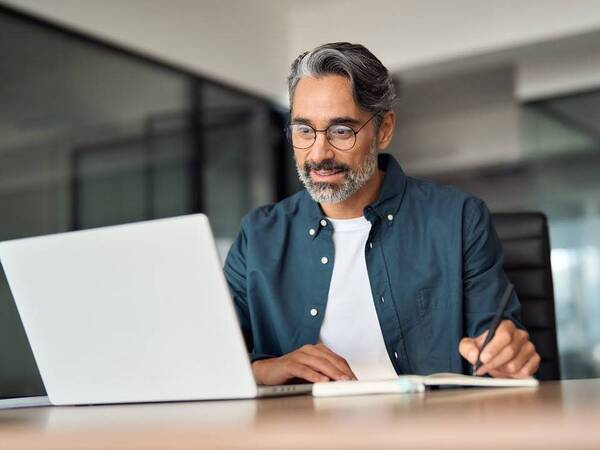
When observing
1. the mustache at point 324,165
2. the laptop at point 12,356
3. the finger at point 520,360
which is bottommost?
the laptop at point 12,356

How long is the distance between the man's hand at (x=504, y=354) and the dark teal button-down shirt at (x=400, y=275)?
31 centimetres

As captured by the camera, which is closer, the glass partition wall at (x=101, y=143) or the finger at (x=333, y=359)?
the finger at (x=333, y=359)

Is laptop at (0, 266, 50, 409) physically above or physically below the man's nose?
below

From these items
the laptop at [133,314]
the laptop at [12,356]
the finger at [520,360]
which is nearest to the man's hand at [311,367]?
the laptop at [133,314]

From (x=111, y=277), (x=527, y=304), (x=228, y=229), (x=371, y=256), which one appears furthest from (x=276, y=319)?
(x=228, y=229)

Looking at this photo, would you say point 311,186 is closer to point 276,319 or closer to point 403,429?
point 276,319

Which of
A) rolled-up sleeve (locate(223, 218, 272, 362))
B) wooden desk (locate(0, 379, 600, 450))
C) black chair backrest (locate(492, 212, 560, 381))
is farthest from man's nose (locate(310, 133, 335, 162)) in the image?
wooden desk (locate(0, 379, 600, 450))

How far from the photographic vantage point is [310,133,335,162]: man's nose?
73.8 inches

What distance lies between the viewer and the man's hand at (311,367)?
55.7 inches

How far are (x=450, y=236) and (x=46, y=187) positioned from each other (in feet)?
8.00

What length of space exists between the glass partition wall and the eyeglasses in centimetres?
208

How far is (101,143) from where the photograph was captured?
409cm

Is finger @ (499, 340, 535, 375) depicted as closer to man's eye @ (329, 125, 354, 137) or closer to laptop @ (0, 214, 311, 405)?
laptop @ (0, 214, 311, 405)

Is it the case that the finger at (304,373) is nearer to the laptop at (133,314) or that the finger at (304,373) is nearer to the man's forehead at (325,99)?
the laptop at (133,314)
